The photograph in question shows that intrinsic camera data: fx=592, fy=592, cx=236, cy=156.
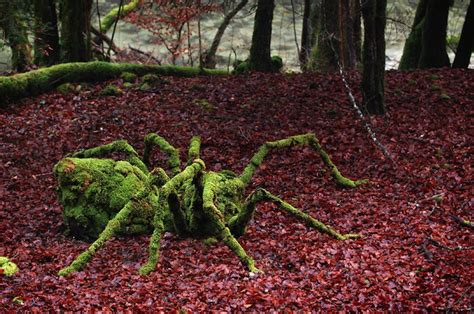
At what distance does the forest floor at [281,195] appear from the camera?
18.6 ft

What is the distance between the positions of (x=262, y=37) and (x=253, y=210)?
9.76 m

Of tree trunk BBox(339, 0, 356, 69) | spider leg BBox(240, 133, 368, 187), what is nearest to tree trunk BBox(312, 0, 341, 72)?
tree trunk BBox(339, 0, 356, 69)

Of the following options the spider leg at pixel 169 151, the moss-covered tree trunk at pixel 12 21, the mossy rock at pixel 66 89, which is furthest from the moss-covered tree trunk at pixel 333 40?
the spider leg at pixel 169 151

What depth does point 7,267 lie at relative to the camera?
240 inches

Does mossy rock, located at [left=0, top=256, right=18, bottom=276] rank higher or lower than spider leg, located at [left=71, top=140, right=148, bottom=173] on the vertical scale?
lower

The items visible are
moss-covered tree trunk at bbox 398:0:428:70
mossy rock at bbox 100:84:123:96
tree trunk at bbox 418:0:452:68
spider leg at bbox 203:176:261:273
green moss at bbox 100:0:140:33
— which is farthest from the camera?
green moss at bbox 100:0:140:33

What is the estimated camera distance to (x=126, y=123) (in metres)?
A: 12.6

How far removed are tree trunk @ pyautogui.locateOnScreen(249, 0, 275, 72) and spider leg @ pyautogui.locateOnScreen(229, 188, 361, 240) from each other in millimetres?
9160

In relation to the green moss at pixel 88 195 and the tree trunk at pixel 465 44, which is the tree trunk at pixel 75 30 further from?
the tree trunk at pixel 465 44

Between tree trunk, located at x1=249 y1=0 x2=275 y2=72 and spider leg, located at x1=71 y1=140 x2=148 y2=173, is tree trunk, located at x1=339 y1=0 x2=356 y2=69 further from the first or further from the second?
spider leg, located at x1=71 y1=140 x2=148 y2=173

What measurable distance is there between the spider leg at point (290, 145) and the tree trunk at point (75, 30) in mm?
9332

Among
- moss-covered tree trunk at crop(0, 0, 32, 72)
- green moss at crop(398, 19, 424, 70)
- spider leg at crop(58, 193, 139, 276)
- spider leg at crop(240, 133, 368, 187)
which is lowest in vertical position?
spider leg at crop(58, 193, 139, 276)

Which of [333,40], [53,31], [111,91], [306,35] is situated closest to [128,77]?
[111,91]

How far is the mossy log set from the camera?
14.1 meters
